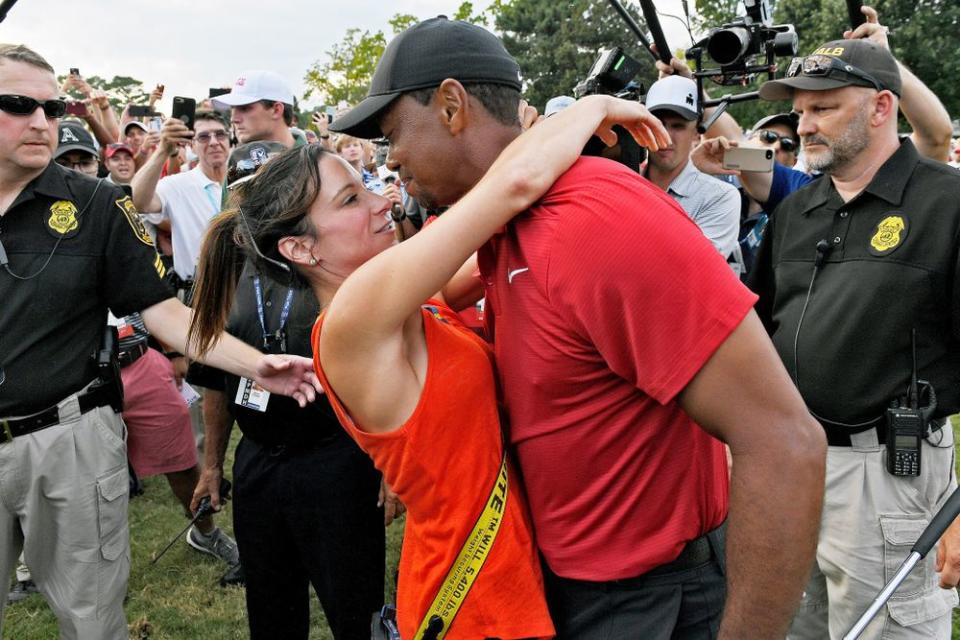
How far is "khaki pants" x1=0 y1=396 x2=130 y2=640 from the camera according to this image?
120 inches

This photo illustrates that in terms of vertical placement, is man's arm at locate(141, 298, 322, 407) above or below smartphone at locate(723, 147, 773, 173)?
below

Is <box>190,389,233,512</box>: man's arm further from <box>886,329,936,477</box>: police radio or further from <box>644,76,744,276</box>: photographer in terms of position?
<box>886,329,936,477</box>: police radio

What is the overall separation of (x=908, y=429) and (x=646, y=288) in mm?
1862

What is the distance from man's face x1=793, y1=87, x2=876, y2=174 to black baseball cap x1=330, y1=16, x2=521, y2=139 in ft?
6.05

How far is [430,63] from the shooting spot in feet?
5.02

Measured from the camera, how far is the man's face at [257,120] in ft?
17.0

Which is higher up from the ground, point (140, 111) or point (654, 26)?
point (654, 26)

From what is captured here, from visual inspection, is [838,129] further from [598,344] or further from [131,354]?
[131,354]

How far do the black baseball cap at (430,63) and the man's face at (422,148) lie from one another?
0.11 feet

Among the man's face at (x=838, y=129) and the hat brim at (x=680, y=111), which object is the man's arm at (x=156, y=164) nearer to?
the hat brim at (x=680, y=111)

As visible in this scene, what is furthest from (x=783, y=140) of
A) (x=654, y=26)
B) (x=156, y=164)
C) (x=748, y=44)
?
(x=156, y=164)

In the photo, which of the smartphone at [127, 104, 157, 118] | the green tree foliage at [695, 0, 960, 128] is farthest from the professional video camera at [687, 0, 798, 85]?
the green tree foliage at [695, 0, 960, 128]

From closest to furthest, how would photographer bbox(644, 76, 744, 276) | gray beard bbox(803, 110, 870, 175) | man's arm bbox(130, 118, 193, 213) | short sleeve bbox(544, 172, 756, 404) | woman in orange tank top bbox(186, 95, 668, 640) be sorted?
short sleeve bbox(544, 172, 756, 404) < woman in orange tank top bbox(186, 95, 668, 640) < gray beard bbox(803, 110, 870, 175) < photographer bbox(644, 76, 744, 276) < man's arm bbox(130, 118, 193, 213)

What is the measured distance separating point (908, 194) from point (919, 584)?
1.36 meters
